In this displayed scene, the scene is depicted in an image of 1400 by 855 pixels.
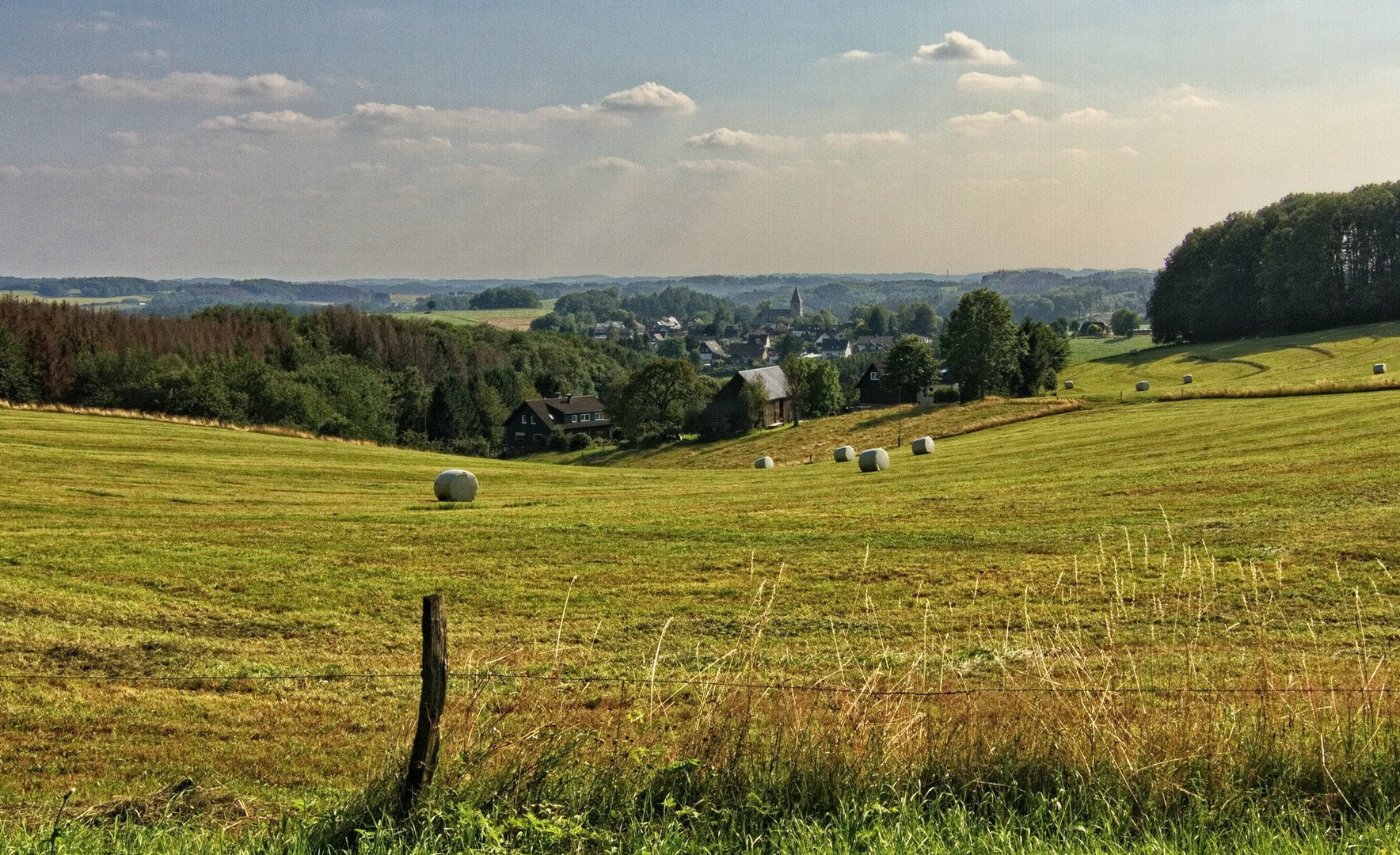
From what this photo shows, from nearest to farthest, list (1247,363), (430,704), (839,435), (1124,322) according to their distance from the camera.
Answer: (430,704)
(839,435)
(1247,363)
(1124,322)

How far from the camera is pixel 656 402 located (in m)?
106

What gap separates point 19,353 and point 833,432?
222ft

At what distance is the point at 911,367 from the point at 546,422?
1994 inches

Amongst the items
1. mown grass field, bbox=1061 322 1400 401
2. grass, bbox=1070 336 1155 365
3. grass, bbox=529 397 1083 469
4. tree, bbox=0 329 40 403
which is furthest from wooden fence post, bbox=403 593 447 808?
grass, bbox=1070 336 1155 365

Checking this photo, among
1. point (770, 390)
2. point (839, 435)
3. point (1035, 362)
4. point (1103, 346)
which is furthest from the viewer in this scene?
point (1103, 346)

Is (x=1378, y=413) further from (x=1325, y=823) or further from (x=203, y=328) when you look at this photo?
(x=203, y=328)

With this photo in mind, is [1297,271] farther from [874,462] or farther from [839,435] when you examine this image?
[874,462]

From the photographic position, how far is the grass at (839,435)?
66250 millimetres

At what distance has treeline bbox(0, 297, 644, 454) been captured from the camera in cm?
8756

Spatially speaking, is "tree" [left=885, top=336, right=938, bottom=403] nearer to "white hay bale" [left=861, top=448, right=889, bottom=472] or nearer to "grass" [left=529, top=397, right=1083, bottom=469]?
"grass" [left=529, top=397, right=1083, bottom=469]

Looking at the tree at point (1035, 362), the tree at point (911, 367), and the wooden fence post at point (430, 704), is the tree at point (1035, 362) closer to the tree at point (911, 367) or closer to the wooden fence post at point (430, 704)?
the tree at point (911, 367)

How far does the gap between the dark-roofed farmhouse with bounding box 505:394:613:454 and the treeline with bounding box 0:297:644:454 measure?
7.91ft

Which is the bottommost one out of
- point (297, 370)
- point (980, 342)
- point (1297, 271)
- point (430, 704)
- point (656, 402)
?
point (656, 402)

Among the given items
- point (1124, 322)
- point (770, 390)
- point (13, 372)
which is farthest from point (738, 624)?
point (1124, 322)
